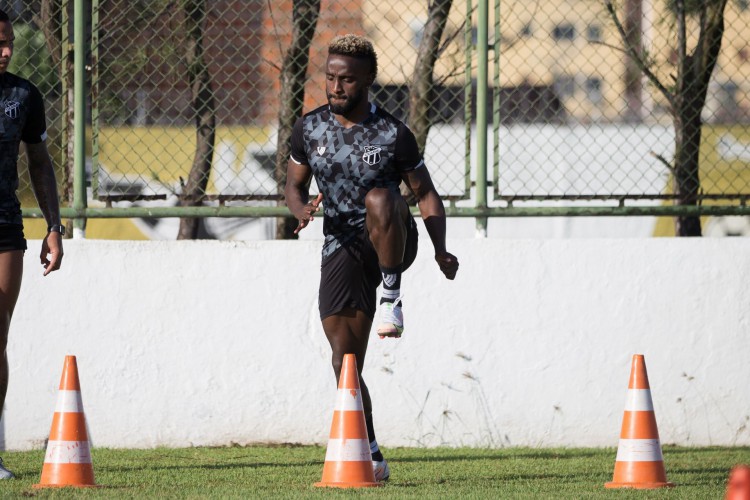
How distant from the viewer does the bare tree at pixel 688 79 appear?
7980mm

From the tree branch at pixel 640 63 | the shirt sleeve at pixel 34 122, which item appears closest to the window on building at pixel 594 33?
the tree branch at pixel 640 63

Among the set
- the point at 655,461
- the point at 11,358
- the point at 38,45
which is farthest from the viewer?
the point at 38,45

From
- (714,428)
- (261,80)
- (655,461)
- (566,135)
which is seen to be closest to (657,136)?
(566,135)

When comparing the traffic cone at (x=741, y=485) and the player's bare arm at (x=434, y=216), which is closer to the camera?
the traffic cone at (x=741, y=485)

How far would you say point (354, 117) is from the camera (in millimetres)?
5676

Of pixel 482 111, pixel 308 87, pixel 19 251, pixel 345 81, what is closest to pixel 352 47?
pixel 345 81

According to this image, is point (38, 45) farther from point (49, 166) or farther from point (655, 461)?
point (655, 461)

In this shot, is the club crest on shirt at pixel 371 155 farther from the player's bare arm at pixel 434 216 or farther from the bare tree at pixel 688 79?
the bare tree at pixel 688 79

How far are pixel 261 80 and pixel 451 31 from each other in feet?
4.20

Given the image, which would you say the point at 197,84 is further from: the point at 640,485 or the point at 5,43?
the point at 640,485

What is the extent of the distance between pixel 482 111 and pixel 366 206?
244 cm

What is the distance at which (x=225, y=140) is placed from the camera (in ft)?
26.9

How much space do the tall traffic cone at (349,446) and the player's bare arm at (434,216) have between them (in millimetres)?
701

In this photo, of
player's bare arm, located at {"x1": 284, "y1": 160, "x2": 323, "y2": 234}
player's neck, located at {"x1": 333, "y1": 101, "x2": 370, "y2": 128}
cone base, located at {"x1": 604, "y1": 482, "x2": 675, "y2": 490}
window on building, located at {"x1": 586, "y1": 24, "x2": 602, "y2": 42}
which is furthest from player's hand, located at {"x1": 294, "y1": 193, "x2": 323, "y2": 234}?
window on building, located at {"x1": 586, "y1": 24, "x2": 602, "y2": 42}
